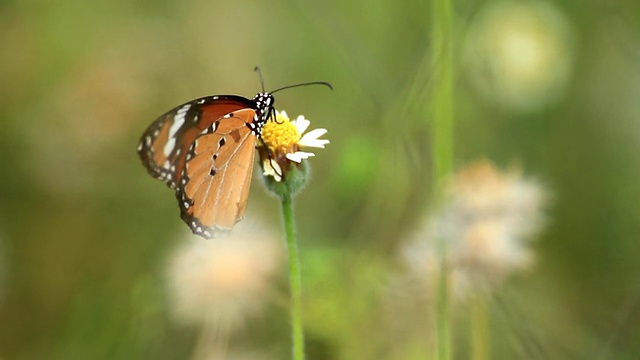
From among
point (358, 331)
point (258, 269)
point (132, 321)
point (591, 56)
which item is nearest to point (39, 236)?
point (132, 321)

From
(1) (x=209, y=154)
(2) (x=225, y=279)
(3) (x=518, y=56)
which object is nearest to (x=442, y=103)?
(1) (x=209, y=154)

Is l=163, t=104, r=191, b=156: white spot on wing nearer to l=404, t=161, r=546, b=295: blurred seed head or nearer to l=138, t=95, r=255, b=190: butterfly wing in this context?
l=138, t=95, r=255, b=190: butterfly wing

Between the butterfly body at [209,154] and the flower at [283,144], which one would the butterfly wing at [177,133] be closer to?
the butterfly body at [209,154]

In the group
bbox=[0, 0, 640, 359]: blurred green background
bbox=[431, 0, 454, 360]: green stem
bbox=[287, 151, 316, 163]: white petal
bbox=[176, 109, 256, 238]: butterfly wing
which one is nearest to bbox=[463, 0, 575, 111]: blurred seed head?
bbox=[0, 0, 640, 359]: blurred green background

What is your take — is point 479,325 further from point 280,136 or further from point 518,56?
point 518,56

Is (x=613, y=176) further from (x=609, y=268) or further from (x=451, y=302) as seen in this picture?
(x=451, y=302)
